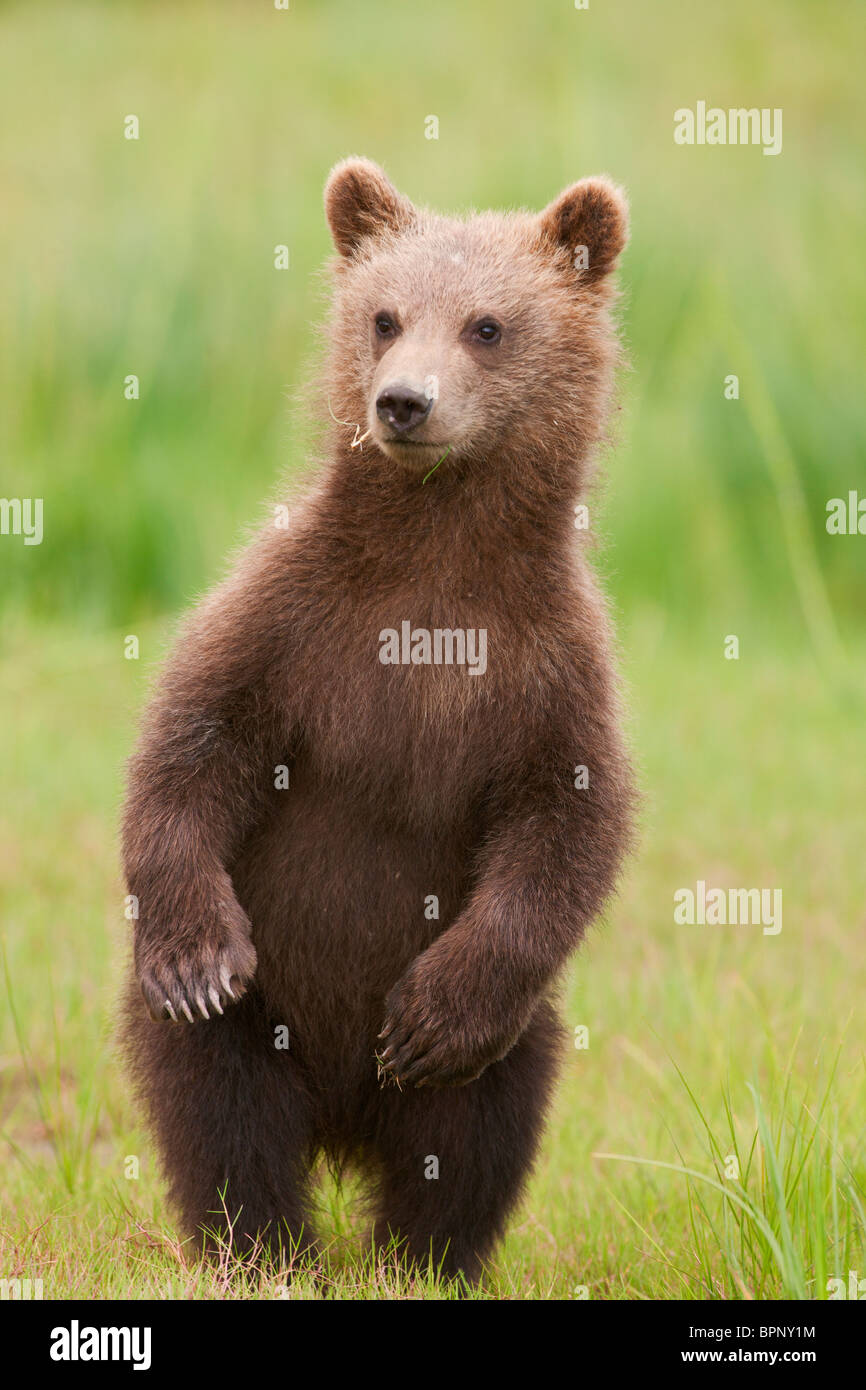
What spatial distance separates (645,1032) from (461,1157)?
6.82 ft

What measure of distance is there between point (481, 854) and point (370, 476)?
99 centimetres

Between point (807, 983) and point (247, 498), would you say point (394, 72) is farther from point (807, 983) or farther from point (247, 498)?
point (807, 983)

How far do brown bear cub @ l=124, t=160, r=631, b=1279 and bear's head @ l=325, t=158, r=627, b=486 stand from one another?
0.01 m

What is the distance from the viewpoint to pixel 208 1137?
4.57 m

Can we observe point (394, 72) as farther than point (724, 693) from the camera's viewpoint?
Yes

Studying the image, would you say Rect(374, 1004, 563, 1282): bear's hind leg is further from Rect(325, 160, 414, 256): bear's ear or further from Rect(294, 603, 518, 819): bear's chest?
Rect(325, 160, 414, 256): bear's ear

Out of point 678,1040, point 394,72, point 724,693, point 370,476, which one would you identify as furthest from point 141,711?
point 394,72

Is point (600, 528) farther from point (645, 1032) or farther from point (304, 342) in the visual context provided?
point (304, 342)

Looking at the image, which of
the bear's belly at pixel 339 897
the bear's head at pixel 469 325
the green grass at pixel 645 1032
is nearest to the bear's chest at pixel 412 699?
the bear's belly at pixel 339 897

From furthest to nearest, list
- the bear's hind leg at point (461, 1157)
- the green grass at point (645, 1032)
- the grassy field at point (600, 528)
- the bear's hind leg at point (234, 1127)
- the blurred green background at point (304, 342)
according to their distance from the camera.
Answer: the blurred green background at point (304, 342), the grassy field at point (600, 528), the bear's hind leg at point (461, 1157), the bear's hind leg at point (234, 1127), the green grass at point (645, 1032)

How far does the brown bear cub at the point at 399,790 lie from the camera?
434 cm

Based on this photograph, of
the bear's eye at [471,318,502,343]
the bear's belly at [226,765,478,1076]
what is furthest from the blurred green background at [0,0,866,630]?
the bear's belly at [226,765,478,1076]

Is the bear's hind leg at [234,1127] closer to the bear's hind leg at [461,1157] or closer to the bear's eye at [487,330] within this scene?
the bear's hind leg at [461,1157]

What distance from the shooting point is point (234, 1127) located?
15.0 feet
